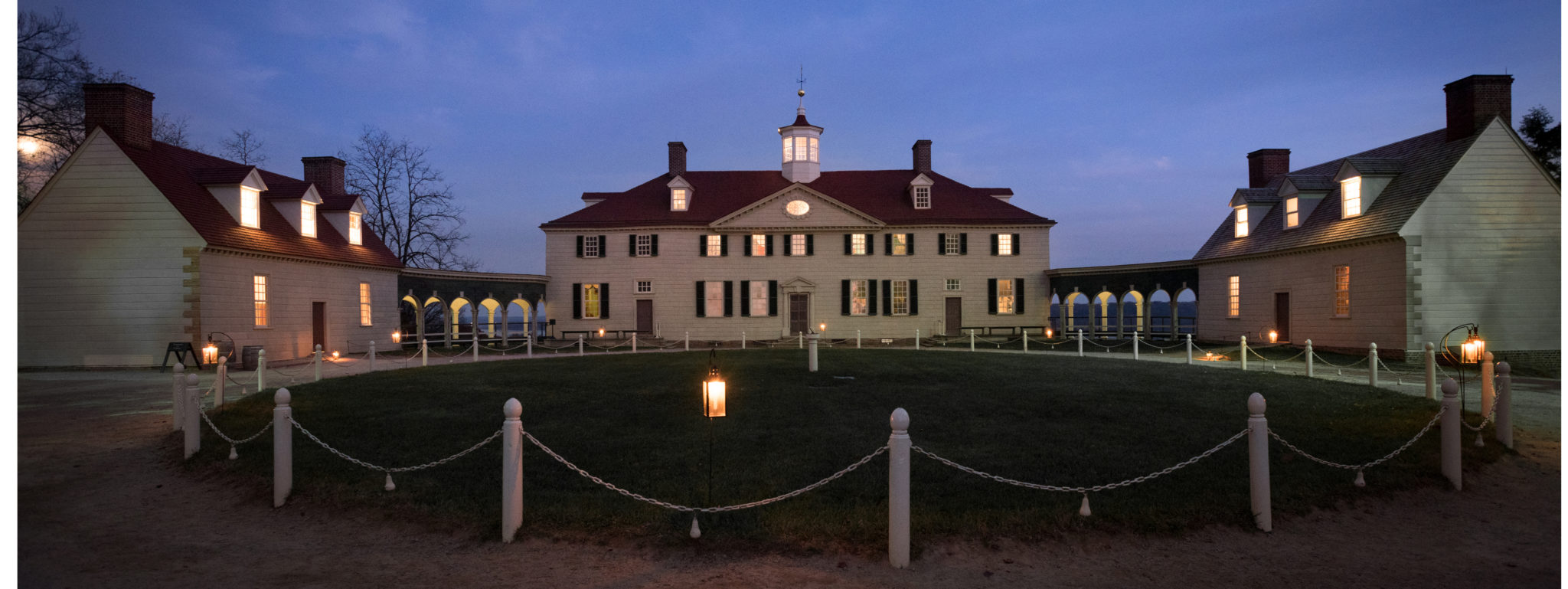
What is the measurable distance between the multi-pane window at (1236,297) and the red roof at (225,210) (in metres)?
32.6

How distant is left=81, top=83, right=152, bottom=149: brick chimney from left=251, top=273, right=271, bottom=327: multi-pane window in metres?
4.88

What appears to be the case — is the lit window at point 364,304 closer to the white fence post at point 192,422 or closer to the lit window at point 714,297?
the lit window at point 714,297

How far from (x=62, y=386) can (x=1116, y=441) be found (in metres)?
20.7

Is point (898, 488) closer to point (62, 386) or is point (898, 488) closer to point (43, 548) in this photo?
point (43, 548)

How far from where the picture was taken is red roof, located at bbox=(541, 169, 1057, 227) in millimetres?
34688

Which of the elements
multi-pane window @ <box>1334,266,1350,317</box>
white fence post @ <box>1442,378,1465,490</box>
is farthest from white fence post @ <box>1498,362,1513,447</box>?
multi-pane window @ <box>1334,266,1350,317</box>

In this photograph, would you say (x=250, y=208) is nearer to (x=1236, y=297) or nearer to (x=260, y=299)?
(x=260, y=299)

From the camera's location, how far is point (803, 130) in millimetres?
37312

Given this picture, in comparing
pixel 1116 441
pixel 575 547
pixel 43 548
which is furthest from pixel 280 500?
pixel 1116 441

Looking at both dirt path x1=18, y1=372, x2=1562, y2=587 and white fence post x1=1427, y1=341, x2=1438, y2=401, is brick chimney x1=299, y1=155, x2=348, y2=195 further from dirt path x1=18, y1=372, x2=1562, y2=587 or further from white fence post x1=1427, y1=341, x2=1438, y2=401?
white fence post x1=1427, y1=341, x2=1438, y2=401

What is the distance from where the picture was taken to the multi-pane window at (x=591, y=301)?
34344 mm

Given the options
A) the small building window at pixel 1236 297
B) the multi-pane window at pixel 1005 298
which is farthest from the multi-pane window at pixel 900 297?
the small building window at pixel 1236 297

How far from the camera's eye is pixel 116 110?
69.2 ft

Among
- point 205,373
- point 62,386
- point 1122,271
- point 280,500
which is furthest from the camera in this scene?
point 1122,271
